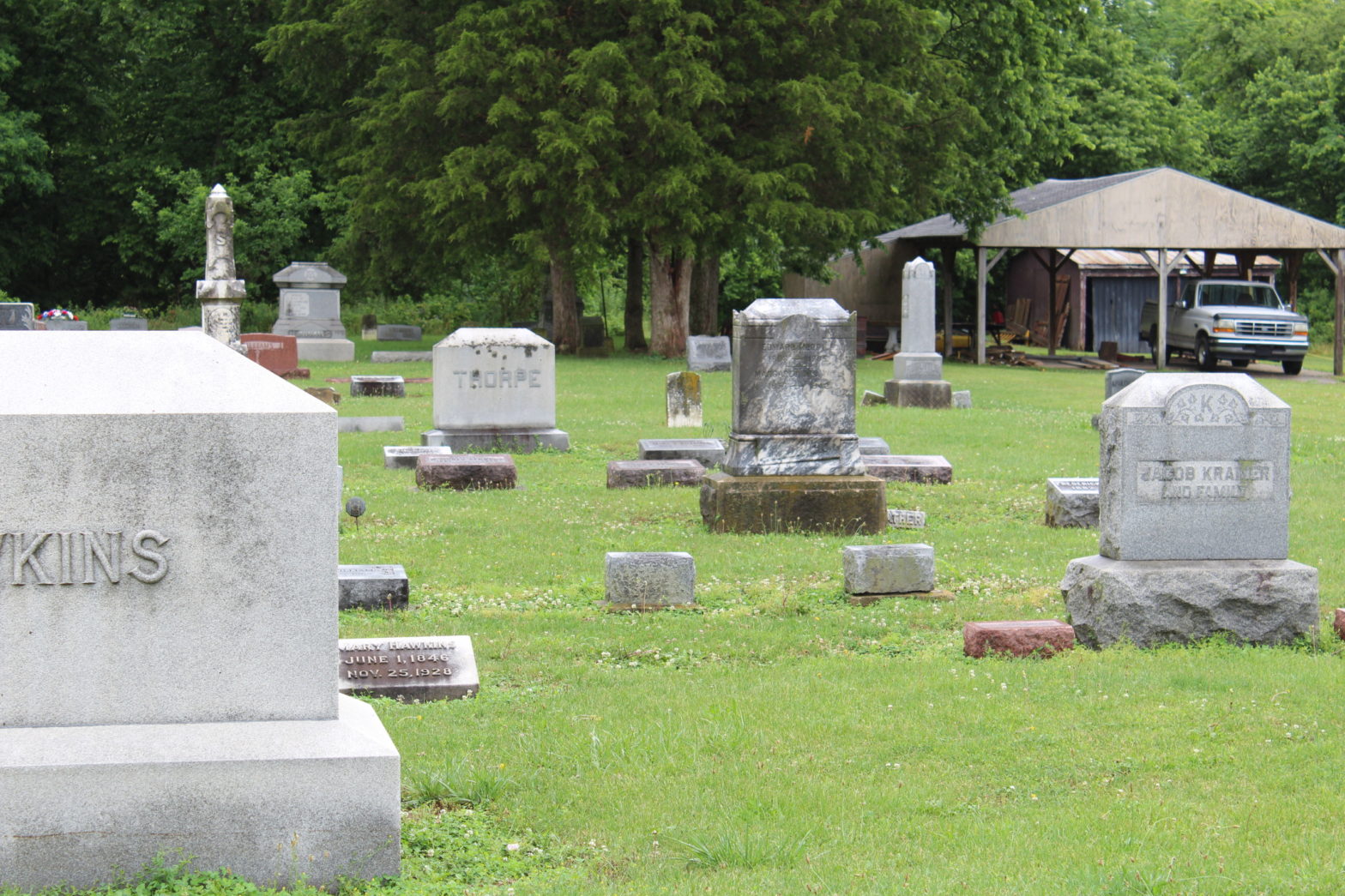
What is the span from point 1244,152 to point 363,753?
162ft

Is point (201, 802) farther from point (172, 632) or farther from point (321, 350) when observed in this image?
point (321, 350)

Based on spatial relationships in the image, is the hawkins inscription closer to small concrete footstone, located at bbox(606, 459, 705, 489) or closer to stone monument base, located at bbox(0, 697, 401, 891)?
stone monument base, located at bbox(0, 697, 401, 891)

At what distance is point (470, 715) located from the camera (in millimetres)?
6355

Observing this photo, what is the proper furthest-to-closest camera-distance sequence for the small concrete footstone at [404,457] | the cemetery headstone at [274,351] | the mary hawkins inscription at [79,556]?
the cemetery headstone at [274,351]
the small concrete footstone at [404,457]
the mary hawkins inscription at [79,556]

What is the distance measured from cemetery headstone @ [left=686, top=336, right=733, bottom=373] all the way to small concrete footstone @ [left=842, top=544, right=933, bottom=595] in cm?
2043

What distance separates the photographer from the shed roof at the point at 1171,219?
32812 mm

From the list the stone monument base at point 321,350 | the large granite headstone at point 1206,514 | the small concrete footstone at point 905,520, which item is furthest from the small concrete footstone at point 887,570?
the stone monument base at point 321,350

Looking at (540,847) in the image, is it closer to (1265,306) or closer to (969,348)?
(1265,306)

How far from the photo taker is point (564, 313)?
34969 millimetres

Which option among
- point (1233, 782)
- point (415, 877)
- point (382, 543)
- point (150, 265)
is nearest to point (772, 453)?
point (382, 543)

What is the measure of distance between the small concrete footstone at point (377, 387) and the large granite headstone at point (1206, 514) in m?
16.4

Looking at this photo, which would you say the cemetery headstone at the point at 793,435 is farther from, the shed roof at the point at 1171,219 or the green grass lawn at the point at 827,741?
the shed roof at the point at 1171,219

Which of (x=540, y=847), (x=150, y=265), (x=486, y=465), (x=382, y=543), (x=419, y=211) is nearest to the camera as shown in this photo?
(x=540, y=847)

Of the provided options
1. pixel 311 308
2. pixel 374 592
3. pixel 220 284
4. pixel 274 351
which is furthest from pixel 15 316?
pixel 374 592
